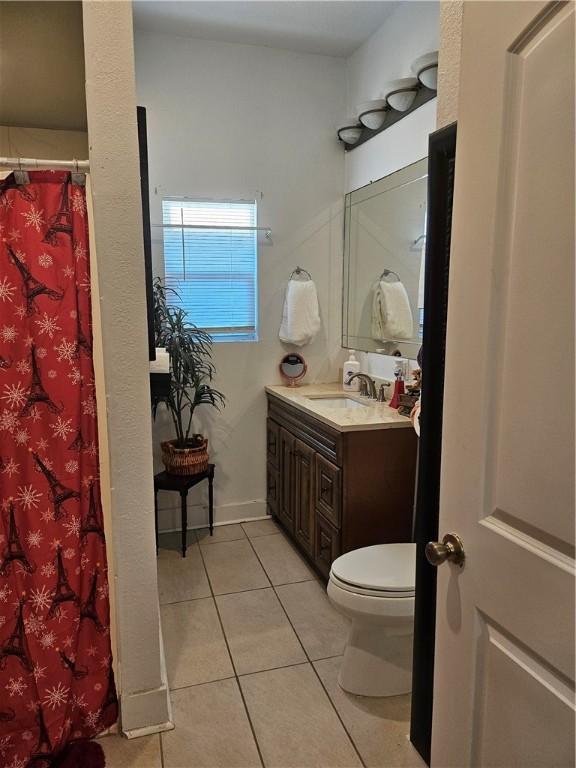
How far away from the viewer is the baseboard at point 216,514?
336cm

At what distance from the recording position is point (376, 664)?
1948 mm

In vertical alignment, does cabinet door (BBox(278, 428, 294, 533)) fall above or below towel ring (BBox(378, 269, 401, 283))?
below

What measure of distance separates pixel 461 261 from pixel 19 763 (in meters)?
1.95

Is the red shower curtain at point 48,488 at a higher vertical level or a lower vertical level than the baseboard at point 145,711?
higher

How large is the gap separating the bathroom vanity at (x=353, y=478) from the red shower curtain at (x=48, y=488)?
3.73 ft

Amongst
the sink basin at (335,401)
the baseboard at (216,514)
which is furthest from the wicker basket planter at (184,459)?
the sink basin at (335,401)

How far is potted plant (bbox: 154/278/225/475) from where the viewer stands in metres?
2.95

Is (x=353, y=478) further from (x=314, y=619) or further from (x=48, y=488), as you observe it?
(x=48, y=488)

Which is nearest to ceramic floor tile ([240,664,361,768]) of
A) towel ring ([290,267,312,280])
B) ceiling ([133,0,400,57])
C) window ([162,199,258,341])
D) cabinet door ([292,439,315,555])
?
cabinet door ([292,439,315,555])

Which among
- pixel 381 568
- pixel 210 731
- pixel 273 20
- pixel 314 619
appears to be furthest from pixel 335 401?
pixel 273 20

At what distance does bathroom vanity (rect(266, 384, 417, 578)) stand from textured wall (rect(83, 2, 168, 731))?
3.29 ft

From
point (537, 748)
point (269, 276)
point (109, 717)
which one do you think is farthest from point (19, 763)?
point (269, 276)

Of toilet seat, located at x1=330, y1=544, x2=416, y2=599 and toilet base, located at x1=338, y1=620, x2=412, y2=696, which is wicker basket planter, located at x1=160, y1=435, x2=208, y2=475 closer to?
toilet seat, located at x1=330, y1=544, x2=416, y2=599

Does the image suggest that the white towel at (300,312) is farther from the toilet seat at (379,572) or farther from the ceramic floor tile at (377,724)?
the ceramic floor tile at (377,724)
